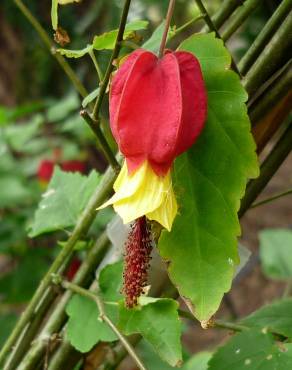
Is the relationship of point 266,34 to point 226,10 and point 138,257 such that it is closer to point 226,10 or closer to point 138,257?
point 226,10

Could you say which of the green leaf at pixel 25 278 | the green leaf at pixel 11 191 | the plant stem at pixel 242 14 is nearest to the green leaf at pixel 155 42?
the plant stem at pixel 242 14

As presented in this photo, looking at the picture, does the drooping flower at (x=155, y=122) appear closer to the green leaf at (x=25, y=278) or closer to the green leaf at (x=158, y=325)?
the green leaf at (x=158, y=325)

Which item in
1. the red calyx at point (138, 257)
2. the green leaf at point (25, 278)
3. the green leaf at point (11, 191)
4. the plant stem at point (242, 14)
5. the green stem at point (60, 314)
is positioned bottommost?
the green leaf at point (25, 278)

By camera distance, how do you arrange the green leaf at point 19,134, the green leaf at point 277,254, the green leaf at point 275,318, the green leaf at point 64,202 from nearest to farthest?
the green leaf at point 275,318 → the green leaf at point 64,202 → the green leaf at point 277,254 → the green leaf at point 19,134

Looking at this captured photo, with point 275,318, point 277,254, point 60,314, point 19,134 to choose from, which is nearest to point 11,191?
point 19,134

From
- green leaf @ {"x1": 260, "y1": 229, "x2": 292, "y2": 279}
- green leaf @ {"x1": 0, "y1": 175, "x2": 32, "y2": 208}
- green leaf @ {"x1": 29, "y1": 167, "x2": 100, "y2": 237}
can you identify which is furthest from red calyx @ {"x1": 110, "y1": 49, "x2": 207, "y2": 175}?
green leaf @ {"x1": 0, "y1": 175, "x2": 32, "y2": 208}

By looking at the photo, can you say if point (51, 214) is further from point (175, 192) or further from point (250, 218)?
point (250, 218)

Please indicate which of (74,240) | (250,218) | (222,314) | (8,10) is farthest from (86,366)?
(250,218)

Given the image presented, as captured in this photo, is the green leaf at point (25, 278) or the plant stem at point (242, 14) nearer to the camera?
the plant stem at point (242, 14)
